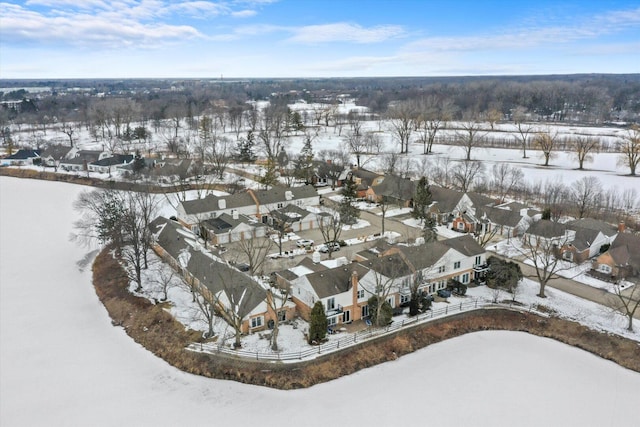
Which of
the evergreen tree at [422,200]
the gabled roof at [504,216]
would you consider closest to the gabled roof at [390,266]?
the evergreen tree at [422,200]

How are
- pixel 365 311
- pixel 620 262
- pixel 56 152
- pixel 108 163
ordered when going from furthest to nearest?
1. pixel 56 152
2. pixel 108 163
3. pixel 620 262
4. pixel 365 311

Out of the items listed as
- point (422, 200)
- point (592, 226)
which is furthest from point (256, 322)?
point (592, 226)

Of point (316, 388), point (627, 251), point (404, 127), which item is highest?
point (404, 127)

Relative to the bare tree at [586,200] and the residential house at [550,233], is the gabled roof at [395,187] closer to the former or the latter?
the residential house at [550,233]

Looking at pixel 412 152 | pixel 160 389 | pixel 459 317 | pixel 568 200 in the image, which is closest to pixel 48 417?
pixel 160 389

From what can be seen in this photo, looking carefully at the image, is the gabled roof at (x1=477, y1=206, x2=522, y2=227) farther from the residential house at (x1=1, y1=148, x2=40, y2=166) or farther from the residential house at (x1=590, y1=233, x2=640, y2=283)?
the residential house at (x1=1, y1=148, x2=40, y2=166)

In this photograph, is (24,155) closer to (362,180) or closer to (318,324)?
(362,180)

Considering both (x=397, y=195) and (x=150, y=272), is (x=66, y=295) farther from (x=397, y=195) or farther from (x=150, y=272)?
(x=397, y=195)
